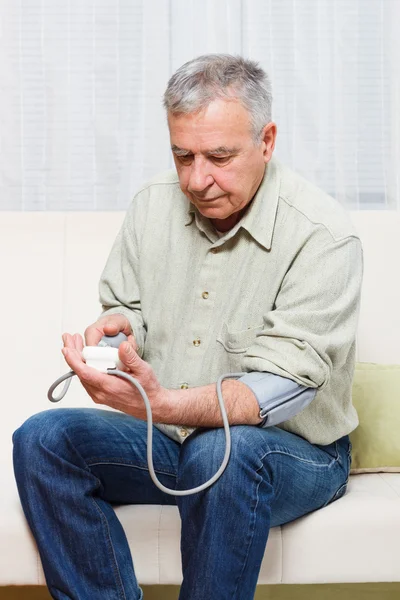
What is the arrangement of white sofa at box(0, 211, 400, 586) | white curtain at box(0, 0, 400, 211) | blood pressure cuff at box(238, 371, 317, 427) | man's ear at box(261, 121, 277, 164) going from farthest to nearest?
white curtain at box(0, 0, 400, 211)
white sofa at box(0, 211, 400, 586)
man's ear at box(261, 121, 277, 164)
blood pressure cuff at box(238, 371, 317, 427)

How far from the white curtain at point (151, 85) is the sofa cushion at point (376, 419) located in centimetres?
75

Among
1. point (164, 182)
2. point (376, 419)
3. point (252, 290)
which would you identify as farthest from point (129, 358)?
point (376, 419)

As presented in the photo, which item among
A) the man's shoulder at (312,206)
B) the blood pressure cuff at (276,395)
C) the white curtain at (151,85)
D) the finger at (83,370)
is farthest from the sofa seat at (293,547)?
the white curtain at (151,85)

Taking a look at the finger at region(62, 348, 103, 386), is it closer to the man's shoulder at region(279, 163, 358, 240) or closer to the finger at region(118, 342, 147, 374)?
the finger at region(118, 342, 147, 374)

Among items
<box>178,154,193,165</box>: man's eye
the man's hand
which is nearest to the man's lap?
the man's hand

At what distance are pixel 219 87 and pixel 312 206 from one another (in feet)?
0.88

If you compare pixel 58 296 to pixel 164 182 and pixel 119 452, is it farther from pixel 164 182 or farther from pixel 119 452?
pixel 119 452

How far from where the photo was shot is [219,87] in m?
1.36

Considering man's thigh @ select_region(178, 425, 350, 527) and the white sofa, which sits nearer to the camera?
man's thigh @ select_region(178, 425, 350, 527)

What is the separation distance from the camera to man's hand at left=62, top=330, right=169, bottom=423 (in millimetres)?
1219

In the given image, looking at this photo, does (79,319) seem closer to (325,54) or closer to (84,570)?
(84,570)

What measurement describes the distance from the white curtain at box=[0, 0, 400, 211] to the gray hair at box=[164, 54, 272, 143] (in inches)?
39.0

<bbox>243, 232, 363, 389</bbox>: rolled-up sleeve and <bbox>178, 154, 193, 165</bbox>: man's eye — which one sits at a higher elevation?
<bbox>178, 154, 193, 165</bbox>: man's eye

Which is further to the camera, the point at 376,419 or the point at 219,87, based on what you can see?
the point at 376,419
